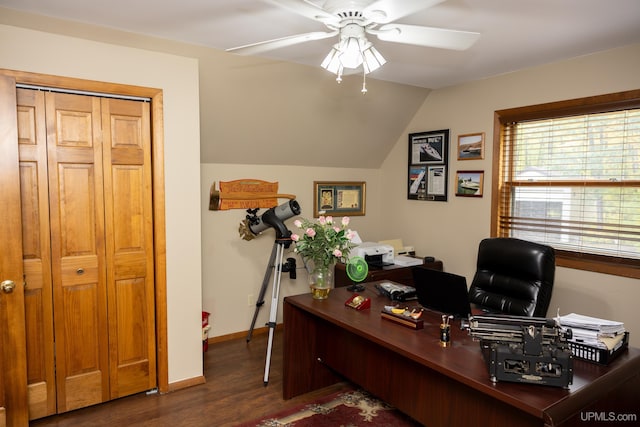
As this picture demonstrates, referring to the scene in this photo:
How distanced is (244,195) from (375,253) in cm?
135

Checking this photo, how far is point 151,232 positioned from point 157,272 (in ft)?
0.91

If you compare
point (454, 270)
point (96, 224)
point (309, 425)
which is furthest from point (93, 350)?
point (454, 270)

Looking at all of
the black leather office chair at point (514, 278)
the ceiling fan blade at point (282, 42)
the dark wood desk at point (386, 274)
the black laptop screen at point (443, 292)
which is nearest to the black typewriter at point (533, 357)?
the black laptop screen at point (443, 292)

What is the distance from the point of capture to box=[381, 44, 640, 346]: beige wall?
2.95m

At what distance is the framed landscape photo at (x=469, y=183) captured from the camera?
150 inches

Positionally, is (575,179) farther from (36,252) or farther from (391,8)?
(36,252)

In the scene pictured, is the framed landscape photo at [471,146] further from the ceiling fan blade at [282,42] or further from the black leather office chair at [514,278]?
the ceiling fan blade at [282,42]

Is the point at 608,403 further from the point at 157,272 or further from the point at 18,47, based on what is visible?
the point at 18,47

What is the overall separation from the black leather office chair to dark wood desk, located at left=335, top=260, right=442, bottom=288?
1031 mm

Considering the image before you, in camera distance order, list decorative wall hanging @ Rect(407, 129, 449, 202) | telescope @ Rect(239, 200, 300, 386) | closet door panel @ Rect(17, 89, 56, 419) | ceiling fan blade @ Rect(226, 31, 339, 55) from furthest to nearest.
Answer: decorative wall hanging @ Rect(407, 129, 449, 202)
telescope @ Rect(239, 200, 300, 386)
closet door panel @ Rect(17, 89, 56, 419)
ceiling fan blade @ Rect(226, 31, 339, 55)

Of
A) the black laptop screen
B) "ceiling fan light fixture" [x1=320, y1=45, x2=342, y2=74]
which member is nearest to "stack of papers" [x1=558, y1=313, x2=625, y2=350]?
the black laptop screen

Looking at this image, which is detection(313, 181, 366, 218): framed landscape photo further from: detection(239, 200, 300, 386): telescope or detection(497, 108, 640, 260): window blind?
detection(497, 108, 640, 260): window blind

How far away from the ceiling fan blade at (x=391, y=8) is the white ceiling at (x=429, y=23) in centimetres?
62

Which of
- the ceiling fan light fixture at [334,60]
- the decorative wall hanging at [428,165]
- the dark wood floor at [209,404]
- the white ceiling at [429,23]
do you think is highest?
the white ceiling at [429,23]
